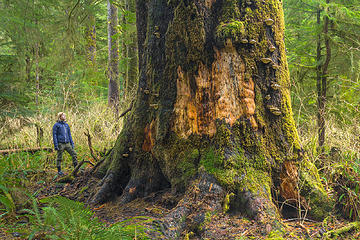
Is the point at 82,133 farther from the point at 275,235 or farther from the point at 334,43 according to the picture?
the point at 334,43

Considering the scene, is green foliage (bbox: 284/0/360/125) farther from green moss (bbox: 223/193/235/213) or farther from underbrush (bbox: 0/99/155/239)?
underbrush (bbox: 0/99/155/239)

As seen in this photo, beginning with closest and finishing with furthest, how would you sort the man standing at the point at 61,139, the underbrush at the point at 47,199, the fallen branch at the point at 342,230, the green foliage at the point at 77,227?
the green foliage at the point at 77,227, the underbrush at the point at 47,199, the fallen branch at the point at 342,230, the man standing at the point at 61,139

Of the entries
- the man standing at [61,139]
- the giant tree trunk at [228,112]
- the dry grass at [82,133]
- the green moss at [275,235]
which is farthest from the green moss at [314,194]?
the man standing at [61,139]

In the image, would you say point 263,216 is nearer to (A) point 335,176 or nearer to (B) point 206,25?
(A) point 335,176

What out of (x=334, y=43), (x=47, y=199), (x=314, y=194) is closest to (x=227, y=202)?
(x=314, y=194)

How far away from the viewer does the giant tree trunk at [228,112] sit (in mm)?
2492

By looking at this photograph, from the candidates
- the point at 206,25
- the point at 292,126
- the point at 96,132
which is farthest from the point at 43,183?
the point at 292,126

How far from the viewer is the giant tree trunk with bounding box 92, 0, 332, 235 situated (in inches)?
98.1

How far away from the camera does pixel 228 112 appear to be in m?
2.62

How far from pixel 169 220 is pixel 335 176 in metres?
2.19

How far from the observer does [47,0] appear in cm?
834

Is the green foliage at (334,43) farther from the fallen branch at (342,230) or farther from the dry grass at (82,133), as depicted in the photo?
the dry grass at (82,133)

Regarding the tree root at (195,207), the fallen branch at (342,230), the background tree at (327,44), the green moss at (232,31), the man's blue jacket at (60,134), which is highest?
the background tree at (327,44)

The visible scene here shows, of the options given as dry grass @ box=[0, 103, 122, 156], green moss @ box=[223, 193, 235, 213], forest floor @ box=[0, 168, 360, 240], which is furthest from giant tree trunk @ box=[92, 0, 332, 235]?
dry grass @ box=[0, 103, 122, 156]
